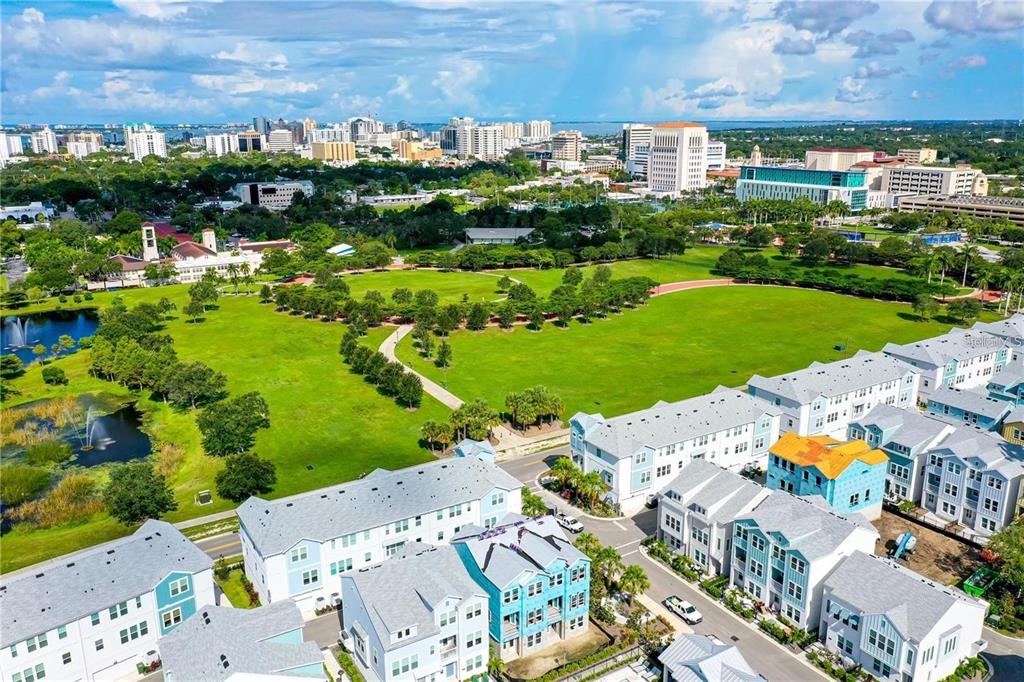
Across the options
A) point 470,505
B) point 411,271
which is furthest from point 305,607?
point 411,271

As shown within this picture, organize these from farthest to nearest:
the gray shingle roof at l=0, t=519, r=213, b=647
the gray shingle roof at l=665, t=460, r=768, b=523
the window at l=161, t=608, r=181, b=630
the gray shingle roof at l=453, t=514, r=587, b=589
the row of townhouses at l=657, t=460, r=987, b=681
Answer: the gray shingle roof at l=665, t=460, r=768, b=523 → the window at l=161, t=608, r=181, b=630 → the gray shingle roof at l=453, t=514, r=587, b=589 → the row of townhouses at l=657, t=460, r=987, b=681 → the gray shingle roof at l=0, t=519, r=213, b=647

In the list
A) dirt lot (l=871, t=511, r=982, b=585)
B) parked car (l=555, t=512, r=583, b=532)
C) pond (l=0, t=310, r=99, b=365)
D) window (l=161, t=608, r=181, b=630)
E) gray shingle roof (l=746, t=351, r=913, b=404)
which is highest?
gray shingle roof (l=746, t=351, r=913, b=404)

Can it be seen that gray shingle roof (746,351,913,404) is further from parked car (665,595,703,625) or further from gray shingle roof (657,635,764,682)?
gray shingle roof (657,635,764,682)

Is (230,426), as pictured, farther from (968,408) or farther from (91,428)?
(968,408)

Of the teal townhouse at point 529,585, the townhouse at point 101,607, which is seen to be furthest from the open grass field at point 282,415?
the teal townhouse at point 529,585

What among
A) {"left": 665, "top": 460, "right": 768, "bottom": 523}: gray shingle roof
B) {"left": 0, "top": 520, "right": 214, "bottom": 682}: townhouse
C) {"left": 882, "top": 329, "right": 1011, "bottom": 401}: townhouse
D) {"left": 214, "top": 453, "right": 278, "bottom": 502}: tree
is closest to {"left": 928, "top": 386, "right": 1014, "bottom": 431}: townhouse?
{"left": 882, "top": 329, "right": 1011, "bottom": 401}: townhouse

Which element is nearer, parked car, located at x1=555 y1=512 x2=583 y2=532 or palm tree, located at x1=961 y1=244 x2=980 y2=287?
parked car, located at x1=555 y1=512 x2=583 y2=532

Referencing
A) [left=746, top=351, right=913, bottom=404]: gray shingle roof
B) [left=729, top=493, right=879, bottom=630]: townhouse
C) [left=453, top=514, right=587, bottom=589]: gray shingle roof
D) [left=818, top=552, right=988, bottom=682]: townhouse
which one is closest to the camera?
[left=818, top=552, right=988, bottom=682]: townhouse
